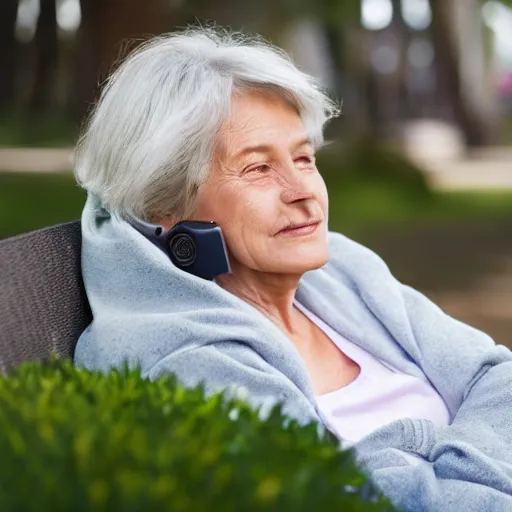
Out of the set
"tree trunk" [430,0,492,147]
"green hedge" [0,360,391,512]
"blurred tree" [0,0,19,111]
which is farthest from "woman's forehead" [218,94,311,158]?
"tree trunk" [430,0,492,147]

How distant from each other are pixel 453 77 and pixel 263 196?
71.9 feet

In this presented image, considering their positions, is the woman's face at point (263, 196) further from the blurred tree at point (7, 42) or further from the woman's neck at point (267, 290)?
the blurred tree at point (7, 42)

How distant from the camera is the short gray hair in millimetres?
2908

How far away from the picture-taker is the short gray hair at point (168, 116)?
2.91 meters

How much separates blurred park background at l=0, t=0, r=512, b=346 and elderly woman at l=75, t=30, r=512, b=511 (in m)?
1.36

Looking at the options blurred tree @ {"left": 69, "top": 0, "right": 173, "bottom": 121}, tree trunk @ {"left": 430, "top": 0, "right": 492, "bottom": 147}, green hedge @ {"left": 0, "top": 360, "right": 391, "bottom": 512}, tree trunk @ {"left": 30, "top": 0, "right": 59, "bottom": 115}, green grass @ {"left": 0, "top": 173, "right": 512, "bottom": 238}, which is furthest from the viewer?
tree trunk @ {"left": 430, "top": 0, "right": 492, "bottom": 147}

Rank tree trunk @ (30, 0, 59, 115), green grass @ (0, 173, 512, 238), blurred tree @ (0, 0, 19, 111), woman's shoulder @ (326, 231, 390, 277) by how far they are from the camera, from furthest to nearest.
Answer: tree trunk @ (30, 0, 59, 115), blurred tree @ (0, 0, 19, 111), green grass @ (0, 173, 512, 238), woman's shoulder @ (326, 231, 390, 277)

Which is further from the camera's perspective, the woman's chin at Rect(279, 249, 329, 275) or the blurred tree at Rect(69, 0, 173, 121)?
the blurred tree at Rect(69, 0, 173, 121)

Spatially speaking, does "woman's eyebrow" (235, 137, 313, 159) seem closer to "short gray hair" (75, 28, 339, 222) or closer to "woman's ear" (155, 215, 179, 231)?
"short gray hair" (75, 28, 339, 222)

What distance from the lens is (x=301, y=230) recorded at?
2.97 meters

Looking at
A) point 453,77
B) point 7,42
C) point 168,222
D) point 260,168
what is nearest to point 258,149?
point 260,168

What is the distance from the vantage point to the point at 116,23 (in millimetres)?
13797

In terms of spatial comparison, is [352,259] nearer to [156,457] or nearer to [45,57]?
[156,457]

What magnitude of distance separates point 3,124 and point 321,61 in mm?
11720
